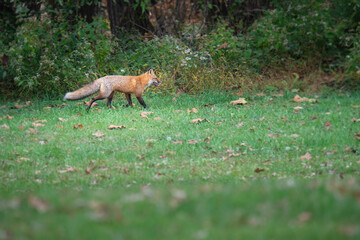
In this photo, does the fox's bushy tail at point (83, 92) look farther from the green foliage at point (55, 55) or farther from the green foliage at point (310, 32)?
the green foliage at point (310, 32)

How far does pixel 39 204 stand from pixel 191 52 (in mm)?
10539

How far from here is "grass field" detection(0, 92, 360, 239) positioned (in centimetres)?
334

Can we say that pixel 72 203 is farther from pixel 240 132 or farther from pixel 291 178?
pixel 240 132

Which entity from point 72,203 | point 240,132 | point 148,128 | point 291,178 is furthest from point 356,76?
point 72,203

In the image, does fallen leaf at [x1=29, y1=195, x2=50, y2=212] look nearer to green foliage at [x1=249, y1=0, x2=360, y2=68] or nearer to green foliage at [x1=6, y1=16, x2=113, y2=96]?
green foliage at [x1=6, y1=16, x2=113, y2=96]

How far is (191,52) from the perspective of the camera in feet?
45.5

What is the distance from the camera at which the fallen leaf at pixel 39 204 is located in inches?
145

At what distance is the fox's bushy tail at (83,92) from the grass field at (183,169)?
442 mm

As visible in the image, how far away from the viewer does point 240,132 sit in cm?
846

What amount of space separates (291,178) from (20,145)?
14.6ft

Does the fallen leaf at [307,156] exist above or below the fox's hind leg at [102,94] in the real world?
below

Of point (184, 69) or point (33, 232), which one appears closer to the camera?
point (33, 232)

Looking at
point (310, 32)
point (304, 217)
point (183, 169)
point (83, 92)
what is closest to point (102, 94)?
point (83, 92)

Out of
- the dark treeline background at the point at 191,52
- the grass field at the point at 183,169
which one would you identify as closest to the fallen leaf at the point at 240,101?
the grass field at the point at 183,169
